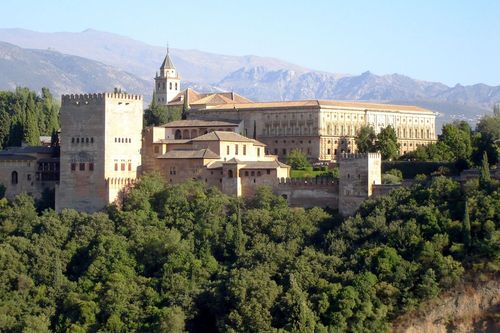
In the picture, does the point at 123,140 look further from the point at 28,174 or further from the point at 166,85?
the point at 166,85

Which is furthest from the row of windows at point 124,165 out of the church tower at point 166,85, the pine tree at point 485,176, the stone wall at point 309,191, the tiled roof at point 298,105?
the church tower at point 166,85

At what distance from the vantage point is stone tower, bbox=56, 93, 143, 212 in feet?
190

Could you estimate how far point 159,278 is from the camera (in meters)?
52.1

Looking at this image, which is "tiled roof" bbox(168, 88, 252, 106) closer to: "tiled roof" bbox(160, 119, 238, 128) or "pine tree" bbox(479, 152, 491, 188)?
"tiled roof" bbox(160, 119, 238, 128)

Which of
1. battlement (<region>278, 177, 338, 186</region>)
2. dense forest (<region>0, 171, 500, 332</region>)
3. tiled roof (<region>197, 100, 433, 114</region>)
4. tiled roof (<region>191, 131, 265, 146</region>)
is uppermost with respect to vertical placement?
tiled roof (<region>197, 100, 433, 114</region>)

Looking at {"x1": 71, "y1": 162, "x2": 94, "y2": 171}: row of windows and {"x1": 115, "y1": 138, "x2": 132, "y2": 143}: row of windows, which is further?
{"x1": 115, "y1": 138, "x2": 132, "y2": 143}: row of windows

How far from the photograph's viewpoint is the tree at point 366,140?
68188mm

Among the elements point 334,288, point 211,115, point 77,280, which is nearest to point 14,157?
point 77,280

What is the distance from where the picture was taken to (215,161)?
59.8 metres

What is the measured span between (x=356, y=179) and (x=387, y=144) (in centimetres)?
1228

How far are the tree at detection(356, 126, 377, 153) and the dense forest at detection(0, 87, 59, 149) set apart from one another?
18.6 meters

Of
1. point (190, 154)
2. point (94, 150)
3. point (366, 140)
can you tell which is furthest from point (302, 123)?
point (94, 150)

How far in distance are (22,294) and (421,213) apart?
62.2 ft

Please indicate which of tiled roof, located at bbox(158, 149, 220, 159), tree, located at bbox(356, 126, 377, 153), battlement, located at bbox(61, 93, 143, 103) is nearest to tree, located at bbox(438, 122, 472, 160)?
tree, located at bbox(356, 126, 377, 153)
